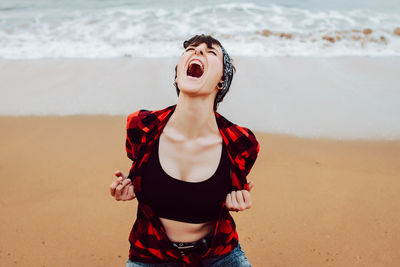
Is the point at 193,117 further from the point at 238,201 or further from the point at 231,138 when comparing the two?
the point at 238,201

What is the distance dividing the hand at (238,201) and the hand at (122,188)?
444 mm

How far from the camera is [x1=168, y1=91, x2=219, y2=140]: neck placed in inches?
62.6

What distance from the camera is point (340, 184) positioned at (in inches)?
127

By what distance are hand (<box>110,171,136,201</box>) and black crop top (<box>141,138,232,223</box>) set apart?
0.07 metres

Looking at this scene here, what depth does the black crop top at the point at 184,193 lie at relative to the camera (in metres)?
1.60

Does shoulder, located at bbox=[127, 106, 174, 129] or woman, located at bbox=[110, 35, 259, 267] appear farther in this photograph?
shoulder, located at bbox=[127, 106, 174, 129]

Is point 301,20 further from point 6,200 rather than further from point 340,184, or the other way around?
point 6,200

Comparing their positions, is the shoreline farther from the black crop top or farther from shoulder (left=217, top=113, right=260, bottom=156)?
the black crop top

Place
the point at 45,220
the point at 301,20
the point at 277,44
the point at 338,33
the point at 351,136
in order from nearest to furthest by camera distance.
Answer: the point at 45,220, the point at 351,136, the point at 277,44, the point at 338,33, the point at 301,20

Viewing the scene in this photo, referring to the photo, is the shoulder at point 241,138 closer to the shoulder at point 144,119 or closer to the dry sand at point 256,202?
the shoulder at point 144,119

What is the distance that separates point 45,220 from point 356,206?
2.58 meters

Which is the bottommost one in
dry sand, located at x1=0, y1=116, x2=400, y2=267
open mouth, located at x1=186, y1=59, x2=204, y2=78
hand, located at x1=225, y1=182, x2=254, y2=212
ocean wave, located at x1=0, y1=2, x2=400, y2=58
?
dry sand, located at x1=0, y1=116, x2=400, y2=267

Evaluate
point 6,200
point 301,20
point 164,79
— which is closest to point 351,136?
point 164,79

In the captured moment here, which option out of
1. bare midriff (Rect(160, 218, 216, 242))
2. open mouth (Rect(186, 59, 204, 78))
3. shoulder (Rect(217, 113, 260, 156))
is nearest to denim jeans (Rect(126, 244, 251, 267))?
bare midriff (Rect(160, 218, 216, 242))
